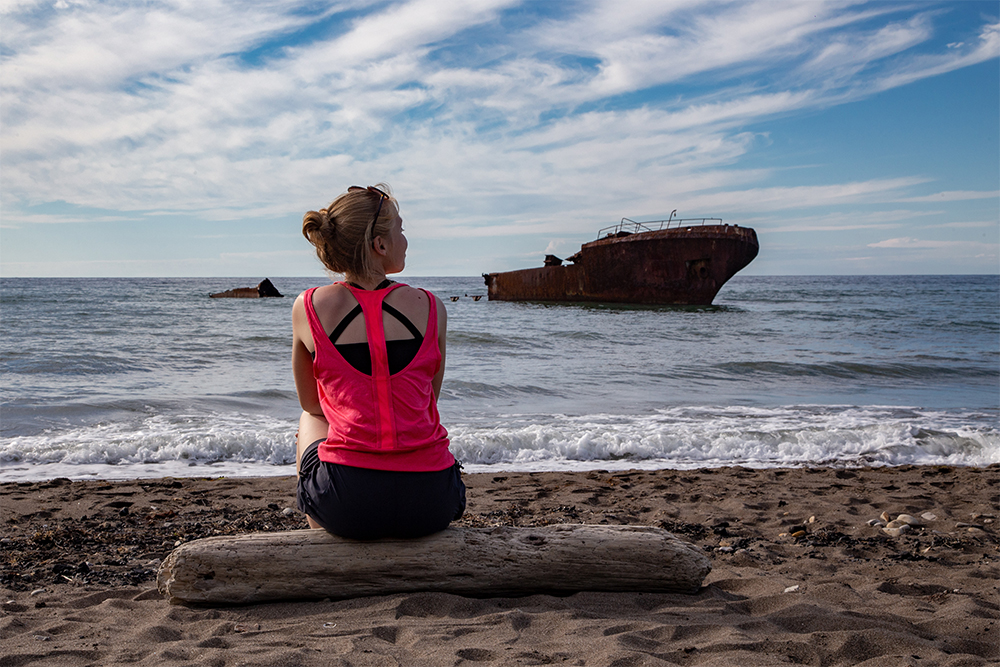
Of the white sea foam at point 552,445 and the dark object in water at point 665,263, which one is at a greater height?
the dark object in water at point 665,263

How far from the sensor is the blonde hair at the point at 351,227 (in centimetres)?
229

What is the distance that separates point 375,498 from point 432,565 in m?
0.37

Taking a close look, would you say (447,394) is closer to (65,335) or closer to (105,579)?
(105,579)

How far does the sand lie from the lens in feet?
6.72

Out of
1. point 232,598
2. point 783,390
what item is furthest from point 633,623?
point 783,390

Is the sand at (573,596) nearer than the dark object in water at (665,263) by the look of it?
Yes

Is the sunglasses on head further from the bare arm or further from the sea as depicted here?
the sea

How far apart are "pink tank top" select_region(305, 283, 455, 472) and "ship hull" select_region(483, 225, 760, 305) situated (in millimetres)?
20563

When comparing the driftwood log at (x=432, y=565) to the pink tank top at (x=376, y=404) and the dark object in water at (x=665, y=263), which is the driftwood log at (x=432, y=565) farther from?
the dark object in water at (x=665, y=263)

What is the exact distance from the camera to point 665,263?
22.2m

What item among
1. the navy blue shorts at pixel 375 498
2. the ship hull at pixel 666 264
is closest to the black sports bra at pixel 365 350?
the navy blue shorts at pixel 375 498

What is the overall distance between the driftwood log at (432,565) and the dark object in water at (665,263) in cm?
2015

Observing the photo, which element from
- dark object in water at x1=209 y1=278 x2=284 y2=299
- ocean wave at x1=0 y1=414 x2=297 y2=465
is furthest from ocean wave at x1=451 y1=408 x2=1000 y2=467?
dark object in water at x1=209 y1=278 x2=284 y2=299

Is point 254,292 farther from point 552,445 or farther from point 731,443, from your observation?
point 731,443
